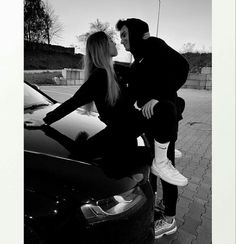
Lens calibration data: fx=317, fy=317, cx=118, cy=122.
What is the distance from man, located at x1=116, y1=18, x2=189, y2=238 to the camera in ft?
4.87

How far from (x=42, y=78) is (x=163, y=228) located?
1.04 metres

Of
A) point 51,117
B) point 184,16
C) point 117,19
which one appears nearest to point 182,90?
point 184,16

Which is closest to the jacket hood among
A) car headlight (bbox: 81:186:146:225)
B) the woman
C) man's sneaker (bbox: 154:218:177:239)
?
the woman

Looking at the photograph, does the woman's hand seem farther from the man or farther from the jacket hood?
the jacket hood

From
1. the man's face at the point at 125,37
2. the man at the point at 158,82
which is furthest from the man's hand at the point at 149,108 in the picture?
the man's face at the point at 125,37

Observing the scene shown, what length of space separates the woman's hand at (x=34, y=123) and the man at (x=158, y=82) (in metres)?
0.46

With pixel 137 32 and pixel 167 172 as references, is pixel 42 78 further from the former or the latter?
pixel 167 172

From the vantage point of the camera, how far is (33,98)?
1.80 m

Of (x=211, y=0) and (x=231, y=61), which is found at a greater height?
(x=211, y=0)

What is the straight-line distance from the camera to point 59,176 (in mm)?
1151

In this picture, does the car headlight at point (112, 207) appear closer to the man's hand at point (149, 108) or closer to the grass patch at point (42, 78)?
the man's hand at point (149, 108)

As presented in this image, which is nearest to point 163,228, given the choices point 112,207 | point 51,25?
point 112,207
